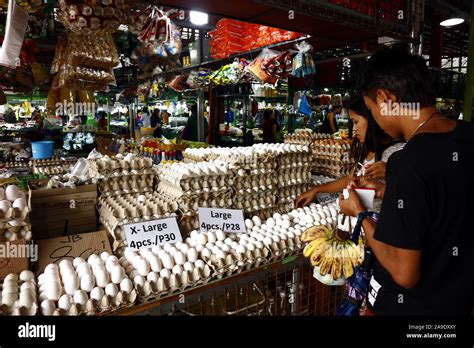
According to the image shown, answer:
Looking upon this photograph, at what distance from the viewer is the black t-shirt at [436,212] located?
122 cm

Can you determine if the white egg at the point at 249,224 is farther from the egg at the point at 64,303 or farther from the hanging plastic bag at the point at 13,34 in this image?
the hanging plastic bag at the point at 13,34

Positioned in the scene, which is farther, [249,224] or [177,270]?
[249,224]

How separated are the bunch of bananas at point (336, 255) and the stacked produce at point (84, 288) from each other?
3.50 feet

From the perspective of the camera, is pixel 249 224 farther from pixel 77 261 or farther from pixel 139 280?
pixel 77 261

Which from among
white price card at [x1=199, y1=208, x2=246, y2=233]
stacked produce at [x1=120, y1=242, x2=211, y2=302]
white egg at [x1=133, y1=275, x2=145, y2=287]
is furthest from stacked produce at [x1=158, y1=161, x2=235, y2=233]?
white egg at [x1=133, y1=275, x2=145, y2=287]

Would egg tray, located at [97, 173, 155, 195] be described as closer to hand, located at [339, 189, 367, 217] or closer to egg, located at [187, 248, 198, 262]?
egg, located at [187, 248, 198, 262]

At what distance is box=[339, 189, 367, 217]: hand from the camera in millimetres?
1664

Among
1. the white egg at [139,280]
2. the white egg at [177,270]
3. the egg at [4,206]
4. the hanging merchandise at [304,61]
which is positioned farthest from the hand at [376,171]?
the egg at [4,206]

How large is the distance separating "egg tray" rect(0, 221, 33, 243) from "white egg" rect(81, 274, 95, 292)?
43 centimetres

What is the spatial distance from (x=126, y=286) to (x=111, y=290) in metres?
0.08

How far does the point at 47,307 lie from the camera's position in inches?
66.2

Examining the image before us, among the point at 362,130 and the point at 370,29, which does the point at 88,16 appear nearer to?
the point at 362,130

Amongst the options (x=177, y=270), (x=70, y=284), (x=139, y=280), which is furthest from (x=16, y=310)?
(x=177, y=270)

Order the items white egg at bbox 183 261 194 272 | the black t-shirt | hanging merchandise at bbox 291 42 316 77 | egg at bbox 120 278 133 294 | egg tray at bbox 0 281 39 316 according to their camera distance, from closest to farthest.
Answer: the black t-shirt → egg tray at bbox 0 281 39 316 → egg at bbox 120 278 133 294 → white egg at bbox 183 261 194 272 → hanging merchandise at bbox 291 42 316 77
